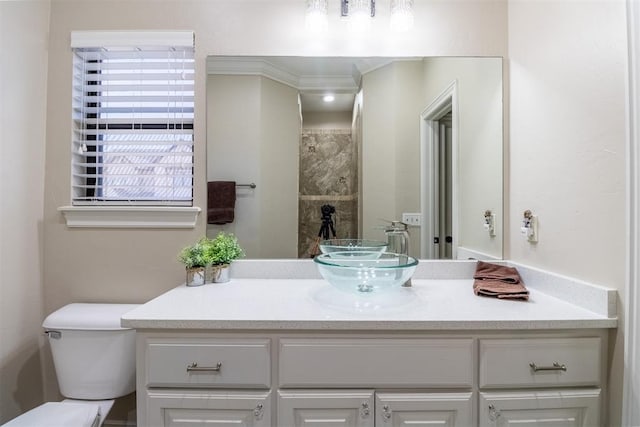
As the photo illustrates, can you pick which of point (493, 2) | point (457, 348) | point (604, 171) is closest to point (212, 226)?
point (457, 348)

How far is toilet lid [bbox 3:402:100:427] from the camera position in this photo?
1038 mm

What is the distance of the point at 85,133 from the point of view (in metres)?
1.51

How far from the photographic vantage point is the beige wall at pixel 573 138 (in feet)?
3.00

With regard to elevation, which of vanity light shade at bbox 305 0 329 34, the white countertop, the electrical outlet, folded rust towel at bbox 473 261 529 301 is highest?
vanity light shade at bbox 305 0 329 34

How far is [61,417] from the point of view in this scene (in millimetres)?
1062

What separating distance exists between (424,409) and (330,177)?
1.00m

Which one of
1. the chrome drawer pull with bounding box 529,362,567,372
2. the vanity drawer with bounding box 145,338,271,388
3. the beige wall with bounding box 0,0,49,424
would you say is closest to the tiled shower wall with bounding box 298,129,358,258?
the vanity drawer with bounding box 145,338,271,388

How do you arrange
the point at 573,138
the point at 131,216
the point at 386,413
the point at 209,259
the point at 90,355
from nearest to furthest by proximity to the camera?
the point at 386,413, the point at 573,138, the point at 90,355, the point at 209,259, the point at 131,216

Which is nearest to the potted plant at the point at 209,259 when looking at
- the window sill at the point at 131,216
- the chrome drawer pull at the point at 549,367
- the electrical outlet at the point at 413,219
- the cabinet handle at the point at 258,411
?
the window sill at the point at 131,216

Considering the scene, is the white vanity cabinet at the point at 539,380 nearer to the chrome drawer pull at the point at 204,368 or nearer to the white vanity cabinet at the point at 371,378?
the white vanity cabinet at the point at 371,378

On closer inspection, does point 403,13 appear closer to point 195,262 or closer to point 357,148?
point 357,148

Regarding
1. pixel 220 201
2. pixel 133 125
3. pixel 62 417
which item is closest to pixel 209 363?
pixel 62 417

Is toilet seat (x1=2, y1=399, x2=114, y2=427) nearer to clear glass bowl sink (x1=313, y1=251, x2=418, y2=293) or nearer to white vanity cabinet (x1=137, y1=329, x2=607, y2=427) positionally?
white vanity cabinet (x1=137, y1=329, x2=607, y2=427)

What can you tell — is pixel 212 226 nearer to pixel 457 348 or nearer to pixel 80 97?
pixel 80 97
